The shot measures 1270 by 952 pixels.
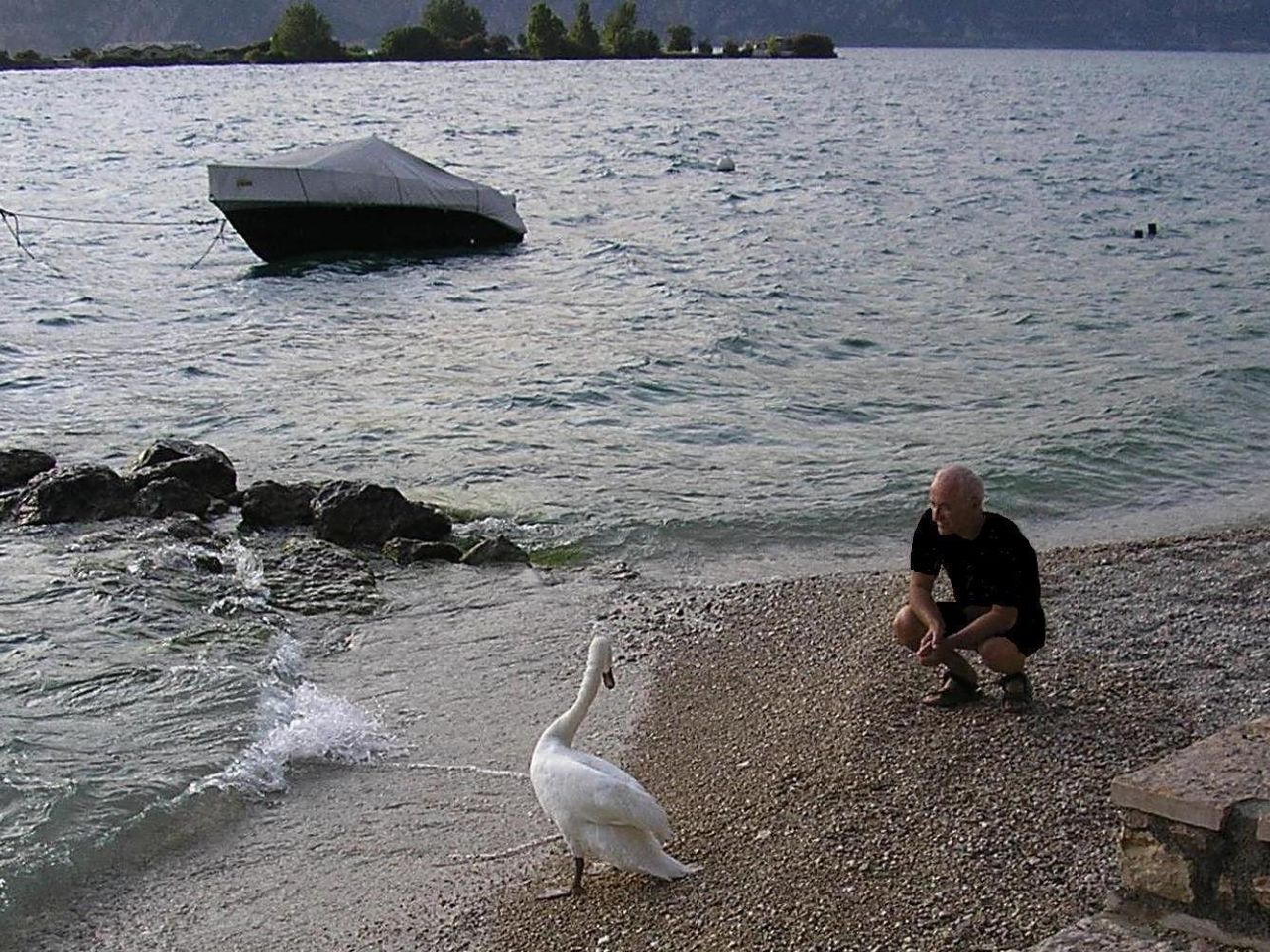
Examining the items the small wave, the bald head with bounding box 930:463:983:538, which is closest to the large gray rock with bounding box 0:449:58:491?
the small wave

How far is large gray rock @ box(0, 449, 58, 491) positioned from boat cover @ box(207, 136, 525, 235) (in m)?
15.2

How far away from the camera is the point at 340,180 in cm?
3127

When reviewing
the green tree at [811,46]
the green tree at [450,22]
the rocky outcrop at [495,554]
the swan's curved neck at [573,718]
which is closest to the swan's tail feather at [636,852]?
the swan's curved neck at [573,718]

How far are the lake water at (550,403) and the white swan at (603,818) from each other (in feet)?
4.98

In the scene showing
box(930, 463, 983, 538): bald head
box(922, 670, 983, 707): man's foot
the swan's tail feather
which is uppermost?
box(930, 463, 983, 538): bald head

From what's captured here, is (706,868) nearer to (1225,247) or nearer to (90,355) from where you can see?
(90,355)

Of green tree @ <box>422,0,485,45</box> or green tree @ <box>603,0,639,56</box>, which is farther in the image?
green tree @ <box>603,0,639,56</box>

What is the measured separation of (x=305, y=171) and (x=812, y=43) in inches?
5610

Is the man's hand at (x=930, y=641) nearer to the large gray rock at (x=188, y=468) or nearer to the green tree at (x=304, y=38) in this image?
the large gray rock at (x=188, y=468)

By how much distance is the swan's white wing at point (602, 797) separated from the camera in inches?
277

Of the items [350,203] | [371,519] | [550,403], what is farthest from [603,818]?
[350,203]

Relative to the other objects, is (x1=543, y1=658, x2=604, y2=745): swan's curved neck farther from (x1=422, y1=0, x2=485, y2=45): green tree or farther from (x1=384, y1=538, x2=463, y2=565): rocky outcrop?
(x1=422, y1=0, x2=485, y2=45): green tree

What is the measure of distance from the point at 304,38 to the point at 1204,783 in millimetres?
132519

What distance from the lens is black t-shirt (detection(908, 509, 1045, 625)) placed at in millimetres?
8219
